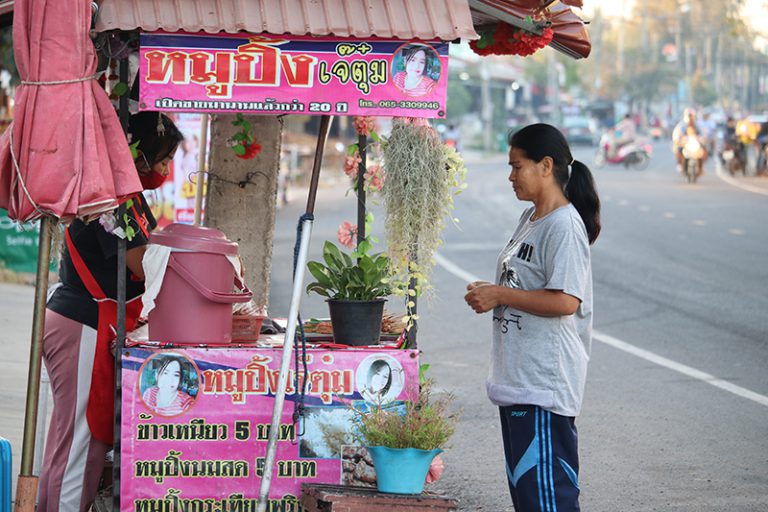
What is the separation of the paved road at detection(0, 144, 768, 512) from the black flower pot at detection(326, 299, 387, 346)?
333 mm

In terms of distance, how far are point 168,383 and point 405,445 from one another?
1.03 m

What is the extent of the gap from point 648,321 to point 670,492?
575cm

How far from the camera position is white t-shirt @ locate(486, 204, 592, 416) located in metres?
4.28

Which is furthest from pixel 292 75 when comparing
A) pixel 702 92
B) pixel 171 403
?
pixel 702 92

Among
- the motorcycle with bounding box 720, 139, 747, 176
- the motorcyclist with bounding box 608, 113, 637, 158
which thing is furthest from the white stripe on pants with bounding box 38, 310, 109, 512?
the motorcyclist with bounding box 608, 113, 637, 158

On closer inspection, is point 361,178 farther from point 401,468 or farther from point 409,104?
point 401,468

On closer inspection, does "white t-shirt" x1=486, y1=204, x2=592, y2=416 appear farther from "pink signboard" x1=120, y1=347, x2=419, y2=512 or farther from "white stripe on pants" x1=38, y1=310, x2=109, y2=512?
"white stripe on pants" x1=38, y1=310, x2=109, y2=512

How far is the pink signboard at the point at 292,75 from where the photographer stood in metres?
4.46

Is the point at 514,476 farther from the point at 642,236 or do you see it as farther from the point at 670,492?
the point at 642,236

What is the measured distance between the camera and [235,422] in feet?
15.9

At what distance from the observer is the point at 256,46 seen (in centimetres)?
451

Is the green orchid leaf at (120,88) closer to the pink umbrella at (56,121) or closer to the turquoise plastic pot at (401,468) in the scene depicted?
the pink umbrella at (56,121)

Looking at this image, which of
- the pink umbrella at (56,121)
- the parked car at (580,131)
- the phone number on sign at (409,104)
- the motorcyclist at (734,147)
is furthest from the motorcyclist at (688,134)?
the parked car at (580,131)

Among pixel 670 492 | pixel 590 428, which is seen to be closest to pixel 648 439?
pixel 590 428
